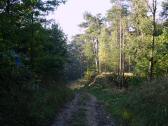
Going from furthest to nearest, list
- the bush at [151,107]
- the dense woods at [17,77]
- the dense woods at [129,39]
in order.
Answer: the dense woods at [129,39], the bush at [151,107], the dense woods at [17,77]

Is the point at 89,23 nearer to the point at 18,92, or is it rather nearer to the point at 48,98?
the point at 48,98

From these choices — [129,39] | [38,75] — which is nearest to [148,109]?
[38,75]

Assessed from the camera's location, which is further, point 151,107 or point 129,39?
point 129,39

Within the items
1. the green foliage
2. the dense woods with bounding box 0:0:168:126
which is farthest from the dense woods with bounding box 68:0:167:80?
the green foliage

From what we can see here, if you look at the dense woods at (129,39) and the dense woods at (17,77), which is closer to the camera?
the dense woods at (17,77)

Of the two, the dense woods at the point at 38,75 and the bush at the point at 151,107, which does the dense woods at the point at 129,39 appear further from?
the bush at the point at 151,107

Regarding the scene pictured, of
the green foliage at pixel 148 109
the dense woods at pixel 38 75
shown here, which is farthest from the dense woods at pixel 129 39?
the green foliage at pixel 148 109

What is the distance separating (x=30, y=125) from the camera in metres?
13.2

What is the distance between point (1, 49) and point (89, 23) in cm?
6428

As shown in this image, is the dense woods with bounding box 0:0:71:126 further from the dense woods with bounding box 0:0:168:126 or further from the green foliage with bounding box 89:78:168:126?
the green foliage with bounding box 89:78:168:126

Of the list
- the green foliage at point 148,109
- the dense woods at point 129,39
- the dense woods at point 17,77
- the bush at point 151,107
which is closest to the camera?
the dense woods at point 17,77

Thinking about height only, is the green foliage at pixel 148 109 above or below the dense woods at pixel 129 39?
below

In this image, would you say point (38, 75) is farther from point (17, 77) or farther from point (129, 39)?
point (129, 39)

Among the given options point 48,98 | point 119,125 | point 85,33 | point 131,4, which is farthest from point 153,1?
point 85,33
